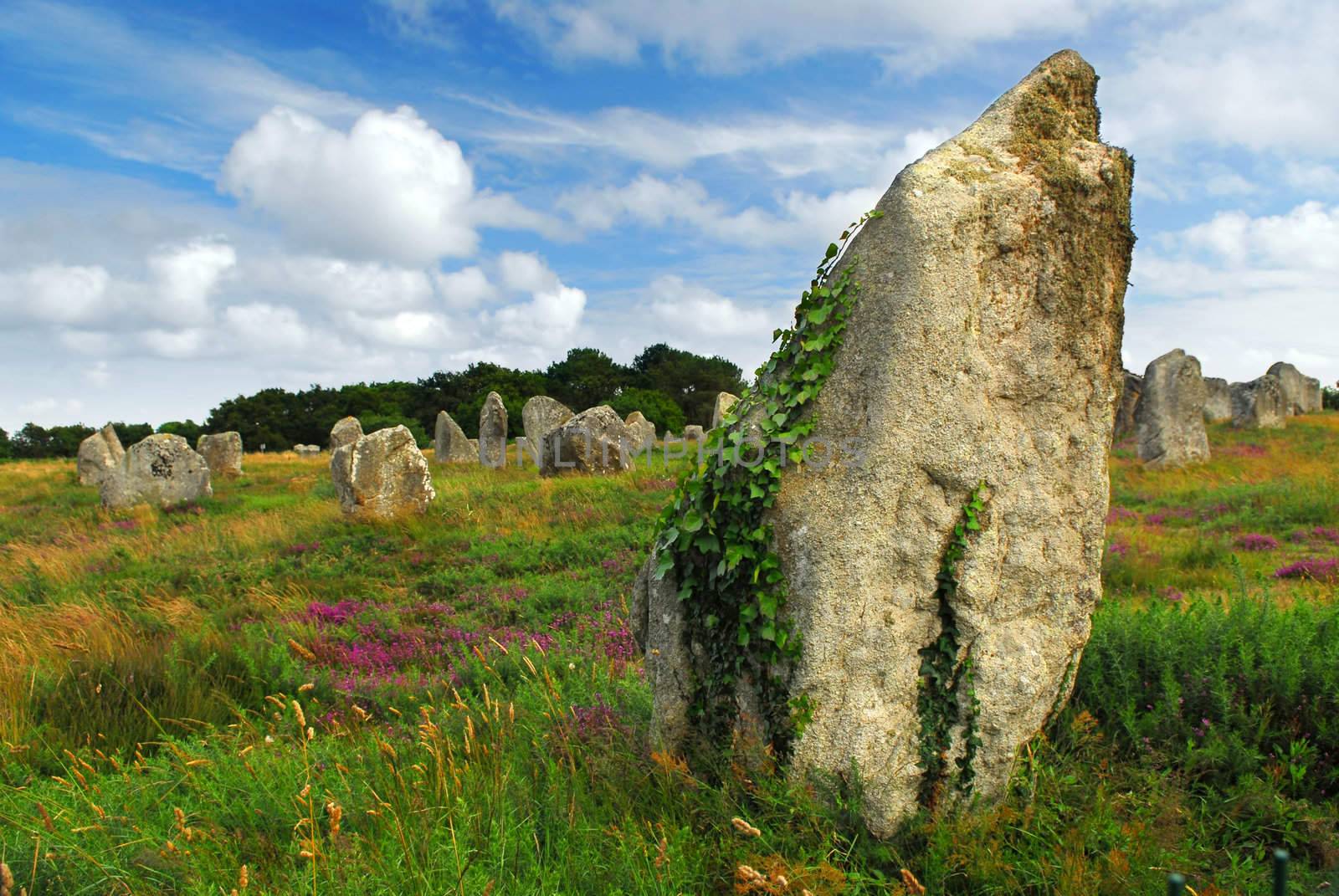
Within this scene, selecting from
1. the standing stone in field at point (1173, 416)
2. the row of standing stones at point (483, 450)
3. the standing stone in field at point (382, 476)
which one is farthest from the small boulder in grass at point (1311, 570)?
the standing stone in field at point (382, 476)

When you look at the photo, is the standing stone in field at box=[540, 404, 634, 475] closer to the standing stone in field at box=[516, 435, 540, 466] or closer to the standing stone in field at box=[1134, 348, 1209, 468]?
the standing stone in field at box=[516, 435, 540, 466]

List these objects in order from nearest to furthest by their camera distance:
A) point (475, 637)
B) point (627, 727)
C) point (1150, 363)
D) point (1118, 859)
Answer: point (1118, 859) → point (627, 727) → point (475, 637) → point (1150, 363)

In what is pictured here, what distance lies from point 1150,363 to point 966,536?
24.2 m

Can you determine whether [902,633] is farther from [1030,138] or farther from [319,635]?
[319,635]

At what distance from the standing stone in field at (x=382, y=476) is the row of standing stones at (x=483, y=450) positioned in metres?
0.02

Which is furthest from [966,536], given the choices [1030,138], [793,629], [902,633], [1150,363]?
[1150,363]

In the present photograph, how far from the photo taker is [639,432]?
2723cm

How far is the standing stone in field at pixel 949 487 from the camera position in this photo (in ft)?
13.6

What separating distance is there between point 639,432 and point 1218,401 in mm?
27478

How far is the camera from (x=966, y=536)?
425cm

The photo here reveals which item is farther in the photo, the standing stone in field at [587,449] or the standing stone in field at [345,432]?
the standing stone in field at [345,432]

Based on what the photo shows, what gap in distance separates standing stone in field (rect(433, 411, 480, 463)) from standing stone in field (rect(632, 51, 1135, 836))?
29303mm

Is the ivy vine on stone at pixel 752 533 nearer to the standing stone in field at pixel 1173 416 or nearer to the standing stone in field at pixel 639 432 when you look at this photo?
the standing stone in field at pixel 639 432

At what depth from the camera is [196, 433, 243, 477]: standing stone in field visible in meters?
33.8
